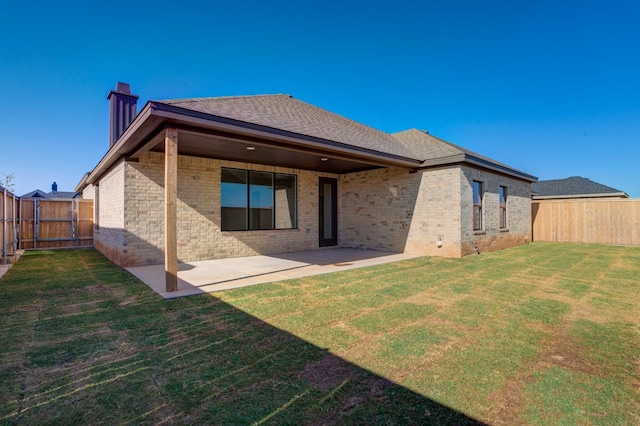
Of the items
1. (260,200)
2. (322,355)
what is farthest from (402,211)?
(322,355)

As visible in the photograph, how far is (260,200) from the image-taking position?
977 centimetres

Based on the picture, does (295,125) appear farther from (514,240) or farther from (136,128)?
(514,240)

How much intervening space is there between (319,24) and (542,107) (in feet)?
38.9

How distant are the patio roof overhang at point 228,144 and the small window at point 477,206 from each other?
7.62ft

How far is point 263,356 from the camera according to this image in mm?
2748

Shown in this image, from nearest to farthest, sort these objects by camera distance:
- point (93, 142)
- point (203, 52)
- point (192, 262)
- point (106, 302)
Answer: point (106, 302) < point (192, 262) < point (203, 52) < point (93, 142)

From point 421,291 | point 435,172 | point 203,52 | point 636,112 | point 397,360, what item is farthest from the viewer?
point 636,112

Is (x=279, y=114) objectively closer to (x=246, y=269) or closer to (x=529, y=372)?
(x=246, y=269)

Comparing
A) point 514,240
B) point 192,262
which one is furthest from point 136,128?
point 514,240

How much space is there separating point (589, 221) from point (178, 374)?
17.1 meters

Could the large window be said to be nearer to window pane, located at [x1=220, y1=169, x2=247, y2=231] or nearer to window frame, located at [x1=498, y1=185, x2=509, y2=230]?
window pane, located at [x1=220, y1=169, x2=247, y2=231]

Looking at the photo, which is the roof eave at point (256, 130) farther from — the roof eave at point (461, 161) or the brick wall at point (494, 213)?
the brick wall at point (494, 213)

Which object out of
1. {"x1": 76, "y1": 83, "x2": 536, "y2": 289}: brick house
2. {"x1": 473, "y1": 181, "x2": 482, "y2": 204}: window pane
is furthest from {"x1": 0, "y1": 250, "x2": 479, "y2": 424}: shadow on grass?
{"x1": 473, "y1": 181, "x2": 482, "y2": 204}: window pane

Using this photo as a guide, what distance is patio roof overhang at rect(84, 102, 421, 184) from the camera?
16.8ft
